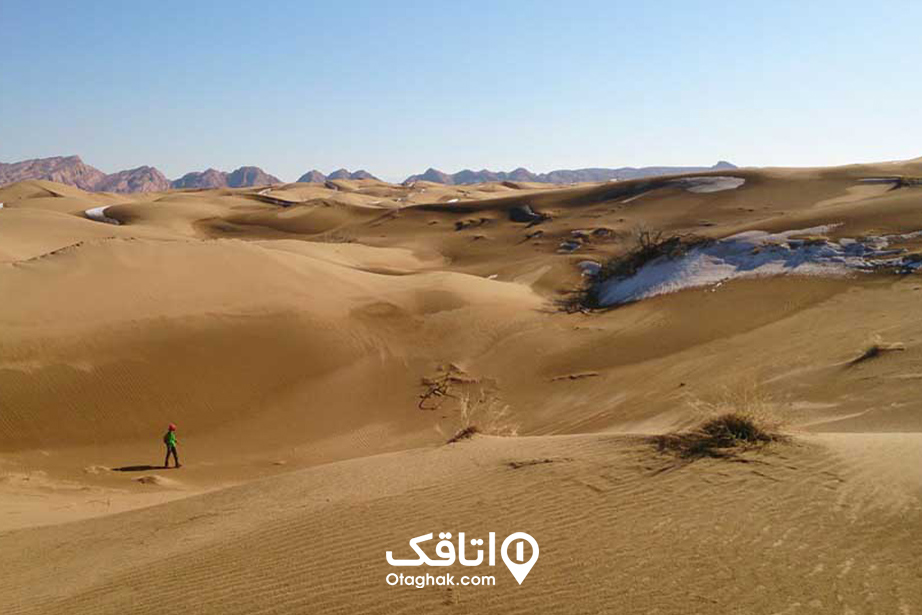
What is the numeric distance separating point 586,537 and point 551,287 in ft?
62.0

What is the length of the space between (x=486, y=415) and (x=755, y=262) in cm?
1029

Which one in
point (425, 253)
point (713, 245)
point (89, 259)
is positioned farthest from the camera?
point (425, 253)

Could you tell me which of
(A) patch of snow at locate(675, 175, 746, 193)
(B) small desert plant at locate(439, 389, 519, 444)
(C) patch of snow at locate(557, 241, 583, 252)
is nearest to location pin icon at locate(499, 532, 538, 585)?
(B) small desert plant at locate(439, 389, 519, 444)

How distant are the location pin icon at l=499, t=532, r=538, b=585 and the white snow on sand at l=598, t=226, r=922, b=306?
45.8ft

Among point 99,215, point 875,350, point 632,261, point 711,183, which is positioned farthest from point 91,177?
point 875,350

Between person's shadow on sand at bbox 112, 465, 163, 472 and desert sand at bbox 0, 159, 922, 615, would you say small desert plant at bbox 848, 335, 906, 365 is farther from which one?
person's shadow on sand at bbox 112, 465, 163, 472

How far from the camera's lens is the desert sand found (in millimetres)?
4062

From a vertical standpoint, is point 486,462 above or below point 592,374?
above

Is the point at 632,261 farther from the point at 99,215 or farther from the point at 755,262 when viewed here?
the point at 99,215

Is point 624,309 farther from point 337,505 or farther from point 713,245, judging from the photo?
point 337,505

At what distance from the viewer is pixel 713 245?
1928cm

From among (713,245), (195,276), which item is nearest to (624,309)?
(713,245)

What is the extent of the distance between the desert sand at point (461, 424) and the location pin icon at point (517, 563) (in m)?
0.08

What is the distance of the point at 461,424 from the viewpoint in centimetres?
1095
